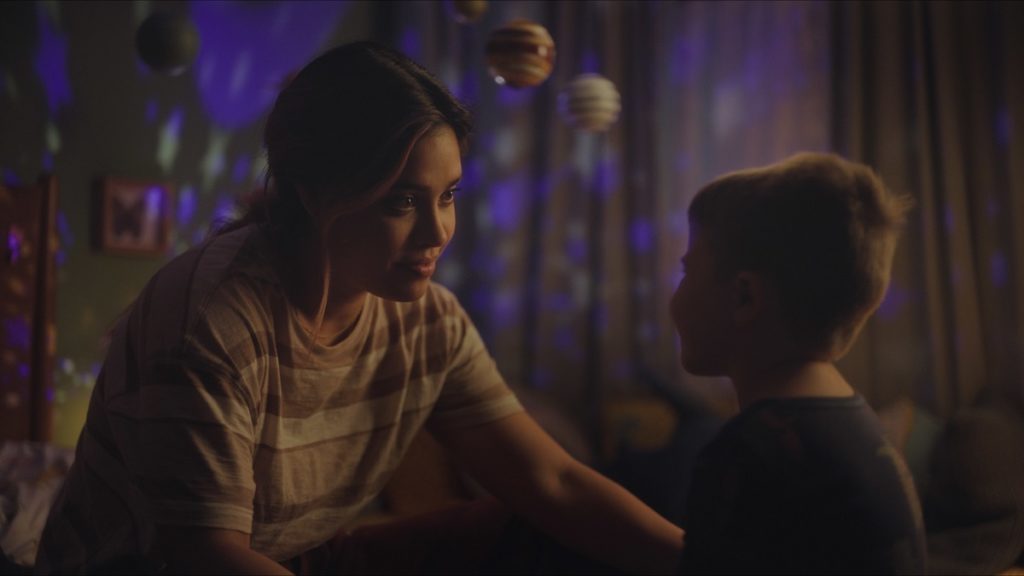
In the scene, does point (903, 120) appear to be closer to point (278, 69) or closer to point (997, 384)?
point (997, 384)

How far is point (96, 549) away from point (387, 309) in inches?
14.7

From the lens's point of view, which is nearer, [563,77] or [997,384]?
[997,384]

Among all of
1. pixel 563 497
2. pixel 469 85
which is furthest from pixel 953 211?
pixel 563 497

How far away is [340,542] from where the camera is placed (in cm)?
107

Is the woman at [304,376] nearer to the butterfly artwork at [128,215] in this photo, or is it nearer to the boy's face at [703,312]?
the boy's face at [703,312]

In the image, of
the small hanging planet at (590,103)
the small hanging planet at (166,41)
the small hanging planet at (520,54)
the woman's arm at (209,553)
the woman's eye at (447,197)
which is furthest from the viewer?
the small hanging planet at (590,103)

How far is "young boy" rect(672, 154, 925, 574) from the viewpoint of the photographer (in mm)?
668

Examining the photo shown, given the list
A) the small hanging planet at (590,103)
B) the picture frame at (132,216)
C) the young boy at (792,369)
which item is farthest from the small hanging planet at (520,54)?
the picture frame at (132,216)

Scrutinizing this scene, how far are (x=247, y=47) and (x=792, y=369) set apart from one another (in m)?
1.93

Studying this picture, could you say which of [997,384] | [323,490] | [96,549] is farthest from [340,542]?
[997,384]

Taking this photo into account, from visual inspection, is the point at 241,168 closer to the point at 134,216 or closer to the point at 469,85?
the point at 134,216

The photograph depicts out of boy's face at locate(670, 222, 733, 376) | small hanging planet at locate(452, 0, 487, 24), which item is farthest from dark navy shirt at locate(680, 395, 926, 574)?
small hanging planet at locate(452, 0, 487, 24)

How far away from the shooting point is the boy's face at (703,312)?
2.51 feet

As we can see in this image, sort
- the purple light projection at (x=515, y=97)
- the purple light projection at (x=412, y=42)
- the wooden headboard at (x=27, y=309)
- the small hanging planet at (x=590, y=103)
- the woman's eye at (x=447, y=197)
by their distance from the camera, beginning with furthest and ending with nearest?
the purple light projection at (x=515, y=97) → the purple light projection at (x=412, y=42) → the wooden headboard at (x=27, y=309) → the small hanging planet at (x=590, y=103) → the woman's eye at (x=447, y=197)
